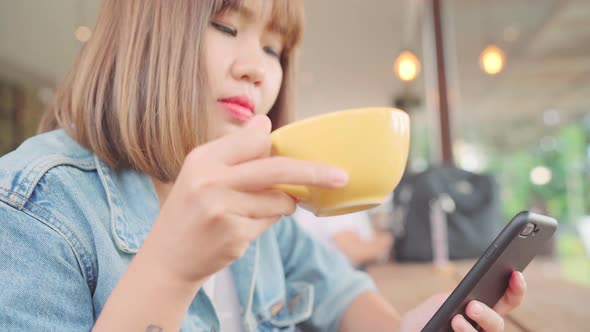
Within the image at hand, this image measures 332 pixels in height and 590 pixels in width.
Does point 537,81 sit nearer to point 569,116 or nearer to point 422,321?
point 569,116

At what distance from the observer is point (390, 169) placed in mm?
356

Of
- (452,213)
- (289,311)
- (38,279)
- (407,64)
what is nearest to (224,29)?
(38,279)

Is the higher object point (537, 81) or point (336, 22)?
point (336, 22)

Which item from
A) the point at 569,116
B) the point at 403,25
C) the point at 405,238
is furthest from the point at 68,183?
the point at 569,116

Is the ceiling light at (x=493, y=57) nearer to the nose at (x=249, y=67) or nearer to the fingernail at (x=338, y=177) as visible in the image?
the nose at (x=249, y=67)

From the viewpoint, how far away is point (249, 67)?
1.88 ft

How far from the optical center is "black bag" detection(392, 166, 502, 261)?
1772 millimetres

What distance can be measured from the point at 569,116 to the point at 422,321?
6078mm

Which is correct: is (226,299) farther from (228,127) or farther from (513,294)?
(513,294)

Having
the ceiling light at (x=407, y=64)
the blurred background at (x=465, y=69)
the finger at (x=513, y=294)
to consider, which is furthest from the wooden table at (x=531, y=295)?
the ceiling light at (x=407, y=64)

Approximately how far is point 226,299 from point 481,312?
429 mm

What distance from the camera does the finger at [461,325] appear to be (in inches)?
18.5

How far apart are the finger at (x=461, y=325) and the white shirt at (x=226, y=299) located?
0.38 meters

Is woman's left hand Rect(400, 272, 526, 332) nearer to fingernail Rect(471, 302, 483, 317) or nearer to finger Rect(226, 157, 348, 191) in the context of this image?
fingernail Rect(471, 302, 483, 317)
